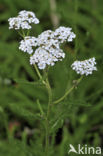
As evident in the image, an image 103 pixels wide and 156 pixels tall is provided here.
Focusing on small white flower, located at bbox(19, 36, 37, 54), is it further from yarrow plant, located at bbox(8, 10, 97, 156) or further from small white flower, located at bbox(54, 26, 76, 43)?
small white flower, located at bbox(54, 26, 76, 43)

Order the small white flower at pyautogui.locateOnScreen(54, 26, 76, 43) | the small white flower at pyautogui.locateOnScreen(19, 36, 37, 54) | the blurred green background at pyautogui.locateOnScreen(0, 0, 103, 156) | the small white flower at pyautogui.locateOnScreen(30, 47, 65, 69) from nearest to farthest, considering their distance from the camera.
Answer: the small white flower at pyautogui.locateOnScreen(30, 47, 65, 69) < the small white flower at pyautogui.locateOnScreen(19, 36, 37, 54) < the small white flower at pyautogui.locateOnScreen(54, 26, 76, 43) < the blurred green background at pyautogui.locateOnScreen(0, 0, 103, 156)

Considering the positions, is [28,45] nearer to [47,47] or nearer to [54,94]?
[47,47]

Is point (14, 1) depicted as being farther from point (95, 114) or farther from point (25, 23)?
point (25, 23)

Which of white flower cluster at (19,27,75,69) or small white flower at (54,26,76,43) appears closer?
white flower cluster at (19,27,75,69)

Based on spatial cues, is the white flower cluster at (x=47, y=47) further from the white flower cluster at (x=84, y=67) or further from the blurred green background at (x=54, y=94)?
the blurred green background at (x=54, y=94)

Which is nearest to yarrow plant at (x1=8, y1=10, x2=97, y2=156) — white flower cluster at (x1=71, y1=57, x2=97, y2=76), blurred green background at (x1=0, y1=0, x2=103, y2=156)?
white flower cluster at (x1=71, y1=57, x2=97, y2=76)

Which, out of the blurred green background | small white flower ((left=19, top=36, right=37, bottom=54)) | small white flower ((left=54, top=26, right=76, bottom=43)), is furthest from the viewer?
the blurred green background

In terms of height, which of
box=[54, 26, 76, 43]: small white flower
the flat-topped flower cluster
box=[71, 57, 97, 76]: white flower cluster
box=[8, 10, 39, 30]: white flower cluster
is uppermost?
box=[8, 10, 39, 30]: white flower cluster

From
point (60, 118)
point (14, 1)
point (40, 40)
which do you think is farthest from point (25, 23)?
point (14, 1)

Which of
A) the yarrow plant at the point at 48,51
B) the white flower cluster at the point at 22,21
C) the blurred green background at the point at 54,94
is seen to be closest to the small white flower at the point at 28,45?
the yarrow plant at the point at 48,51

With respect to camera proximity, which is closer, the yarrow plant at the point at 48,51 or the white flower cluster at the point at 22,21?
the yarrow plant at the point at 48,51
